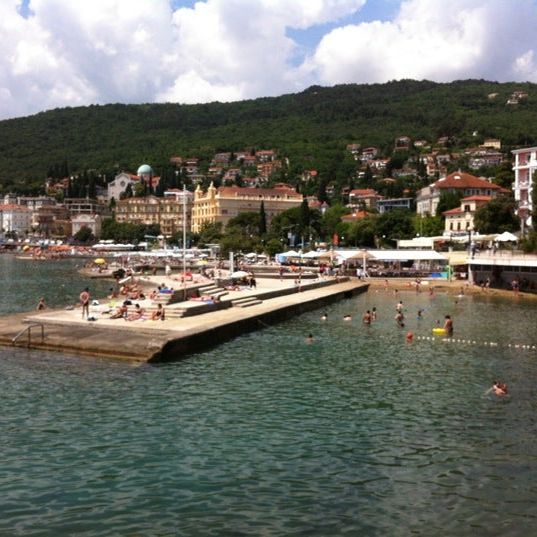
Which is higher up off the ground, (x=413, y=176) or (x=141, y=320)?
(x=413, y=176)

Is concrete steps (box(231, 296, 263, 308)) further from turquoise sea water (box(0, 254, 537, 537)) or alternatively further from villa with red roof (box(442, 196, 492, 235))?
villa with red roof (box(442, 196, 492, 235))

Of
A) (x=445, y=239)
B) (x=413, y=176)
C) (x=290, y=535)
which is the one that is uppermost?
(x=413, y=176)

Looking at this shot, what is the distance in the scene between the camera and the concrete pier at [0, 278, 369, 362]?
2277cm

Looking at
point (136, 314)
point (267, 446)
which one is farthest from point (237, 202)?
point (267, 446)

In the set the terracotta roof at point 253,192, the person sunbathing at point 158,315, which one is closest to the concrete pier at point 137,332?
the person sunbathing at point 158,315

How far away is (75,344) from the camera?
23.5 metres

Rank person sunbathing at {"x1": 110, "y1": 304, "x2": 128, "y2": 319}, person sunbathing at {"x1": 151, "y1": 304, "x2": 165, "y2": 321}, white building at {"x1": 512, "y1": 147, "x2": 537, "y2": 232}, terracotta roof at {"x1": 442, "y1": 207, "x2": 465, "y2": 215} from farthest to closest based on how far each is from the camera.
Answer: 1. terracotta roof at {"x1": 442, "y1": 207, "x2": 465, "y2": 215}
2. white building at {"x1": 512, "y1": 147, "x2": 537, "y2": 232}
3. person sunbathing at {"x1": 110, "y1": 304, "x2": 128, "y2": 319}
4. person sunbathing at {"x1": 151, "y1": 304, "x2": 165, "y2": 321}

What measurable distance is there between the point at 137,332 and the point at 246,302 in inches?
496

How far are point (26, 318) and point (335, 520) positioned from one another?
21148 millimetres

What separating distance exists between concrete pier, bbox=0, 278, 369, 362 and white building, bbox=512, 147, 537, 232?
42.4m

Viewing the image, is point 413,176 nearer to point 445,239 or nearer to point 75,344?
point 445,239

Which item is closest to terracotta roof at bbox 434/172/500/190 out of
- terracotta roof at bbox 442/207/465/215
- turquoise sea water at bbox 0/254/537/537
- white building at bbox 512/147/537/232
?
terracotta roof at bbox 442/207/465/215

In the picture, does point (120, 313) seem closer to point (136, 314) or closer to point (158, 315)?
point (136, 314)

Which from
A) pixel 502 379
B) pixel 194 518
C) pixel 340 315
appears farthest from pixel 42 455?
pixel 340 315
